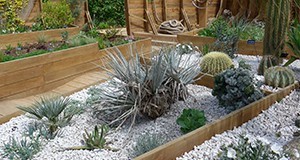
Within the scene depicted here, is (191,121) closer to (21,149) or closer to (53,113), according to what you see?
(53,113)

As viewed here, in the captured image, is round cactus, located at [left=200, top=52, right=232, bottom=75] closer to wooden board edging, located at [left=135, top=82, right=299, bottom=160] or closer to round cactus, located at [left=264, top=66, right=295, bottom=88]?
round cactus, located at [left=264, top=66, right=295, bottom=88]

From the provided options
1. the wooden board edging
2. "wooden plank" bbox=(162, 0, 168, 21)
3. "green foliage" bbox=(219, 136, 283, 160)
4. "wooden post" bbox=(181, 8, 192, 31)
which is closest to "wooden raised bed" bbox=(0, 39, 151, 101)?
the wooden board edging

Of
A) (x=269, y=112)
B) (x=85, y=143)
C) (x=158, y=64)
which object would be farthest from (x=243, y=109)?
(x=85, y=143)

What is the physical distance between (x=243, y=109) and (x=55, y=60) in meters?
2.90

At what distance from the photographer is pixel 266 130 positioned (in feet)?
11.4

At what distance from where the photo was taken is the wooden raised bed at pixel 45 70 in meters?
4.78

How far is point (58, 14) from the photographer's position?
7.80m

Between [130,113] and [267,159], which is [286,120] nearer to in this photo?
[267,159]

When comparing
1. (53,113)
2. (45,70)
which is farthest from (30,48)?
(53,113)

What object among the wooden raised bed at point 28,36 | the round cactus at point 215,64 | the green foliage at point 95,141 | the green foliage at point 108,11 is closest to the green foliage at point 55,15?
the wooden raised bed at point 28,36

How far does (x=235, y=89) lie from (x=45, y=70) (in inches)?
109

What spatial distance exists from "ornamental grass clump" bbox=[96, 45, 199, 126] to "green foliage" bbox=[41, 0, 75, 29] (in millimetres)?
4076

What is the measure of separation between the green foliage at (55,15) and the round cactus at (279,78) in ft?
15.1

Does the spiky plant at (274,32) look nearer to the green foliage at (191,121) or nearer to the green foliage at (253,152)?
the green foliage at (191,121)
